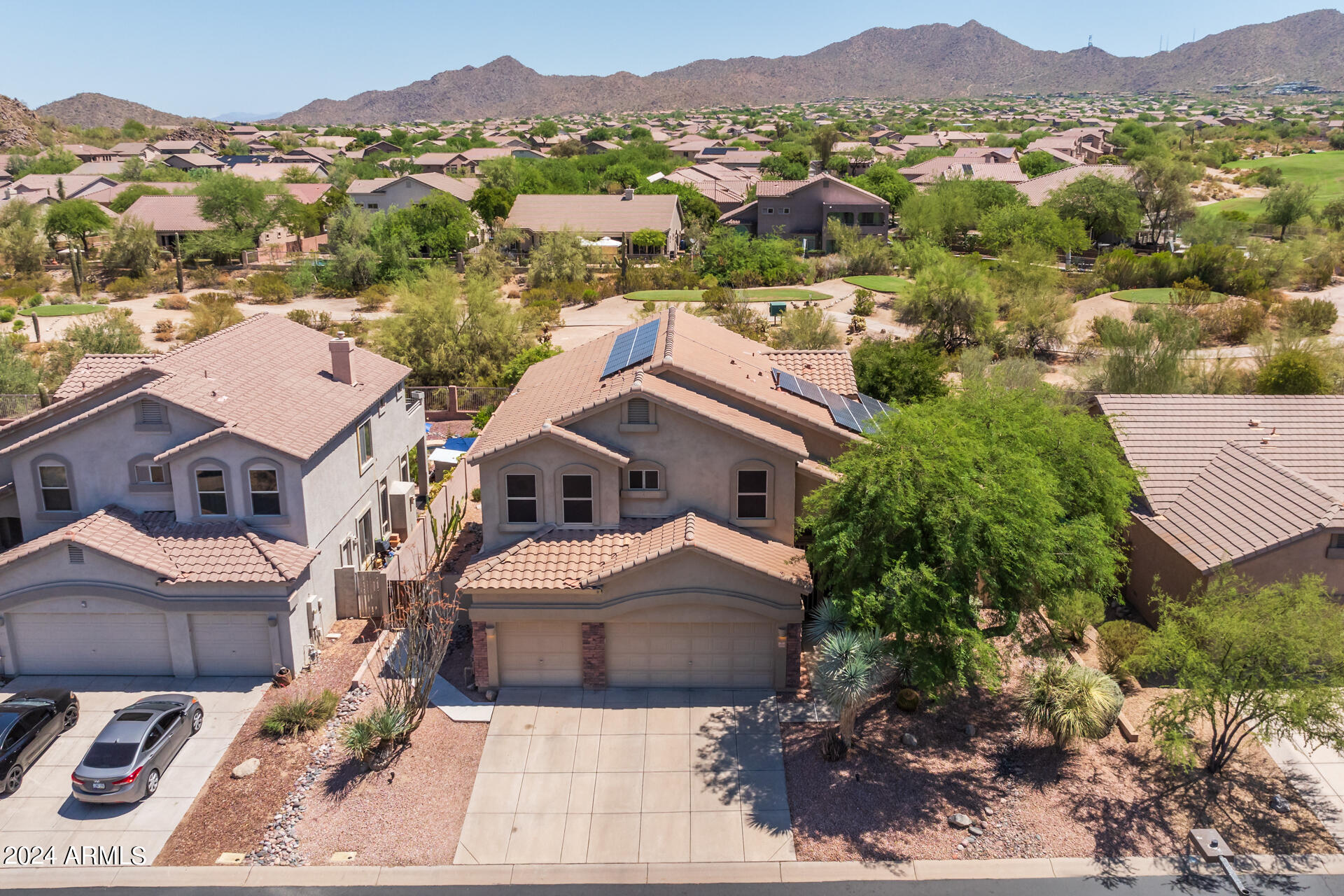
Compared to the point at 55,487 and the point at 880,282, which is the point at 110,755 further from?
the point at 880,282

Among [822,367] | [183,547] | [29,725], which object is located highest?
[822,367]

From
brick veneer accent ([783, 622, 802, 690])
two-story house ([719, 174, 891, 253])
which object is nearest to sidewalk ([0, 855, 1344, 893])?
brick veneer accent ([783, 622, 802, 690])

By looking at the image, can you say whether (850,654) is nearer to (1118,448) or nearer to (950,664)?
(950,664)

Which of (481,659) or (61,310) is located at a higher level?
(61,310)

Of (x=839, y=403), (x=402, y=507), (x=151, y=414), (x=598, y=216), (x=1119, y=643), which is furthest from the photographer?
(x=598, y=216)

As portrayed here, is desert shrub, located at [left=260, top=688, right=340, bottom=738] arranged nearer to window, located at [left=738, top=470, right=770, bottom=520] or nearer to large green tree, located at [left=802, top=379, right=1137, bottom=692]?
window, located at [left=738, top=470, right=770, bottom=520]

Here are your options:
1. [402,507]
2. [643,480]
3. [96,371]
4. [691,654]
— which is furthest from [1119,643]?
[96,371]
